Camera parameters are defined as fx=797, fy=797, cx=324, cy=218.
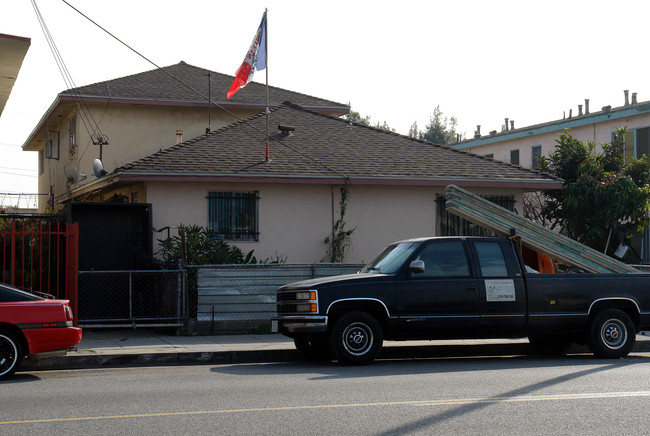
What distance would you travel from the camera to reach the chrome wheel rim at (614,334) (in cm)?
1263

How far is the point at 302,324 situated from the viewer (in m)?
11.6

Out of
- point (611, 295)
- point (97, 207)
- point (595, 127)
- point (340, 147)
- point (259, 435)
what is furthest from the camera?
point (595, 127)

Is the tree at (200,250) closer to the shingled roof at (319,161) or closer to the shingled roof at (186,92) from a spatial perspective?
the shingled roof at (319,161)

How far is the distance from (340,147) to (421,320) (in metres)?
9.50

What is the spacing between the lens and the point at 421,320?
467 inches

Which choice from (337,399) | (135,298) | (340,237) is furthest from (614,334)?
(135,298)

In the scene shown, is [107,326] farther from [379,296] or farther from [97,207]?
[379,296]

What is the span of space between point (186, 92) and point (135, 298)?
11.8 m

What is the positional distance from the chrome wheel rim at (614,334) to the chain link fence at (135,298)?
746 cm

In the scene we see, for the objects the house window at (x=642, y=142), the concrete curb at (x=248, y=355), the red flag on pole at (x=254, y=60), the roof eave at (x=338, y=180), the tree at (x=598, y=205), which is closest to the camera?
the concrete curb at (x=248, y=355)

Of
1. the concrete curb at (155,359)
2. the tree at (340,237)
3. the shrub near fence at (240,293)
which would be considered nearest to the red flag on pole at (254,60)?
the tree at (340,237)

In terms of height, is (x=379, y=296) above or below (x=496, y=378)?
above

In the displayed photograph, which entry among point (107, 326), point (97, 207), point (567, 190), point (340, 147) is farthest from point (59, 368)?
point (567, 190)

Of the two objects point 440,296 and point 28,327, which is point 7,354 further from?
point 440,296
